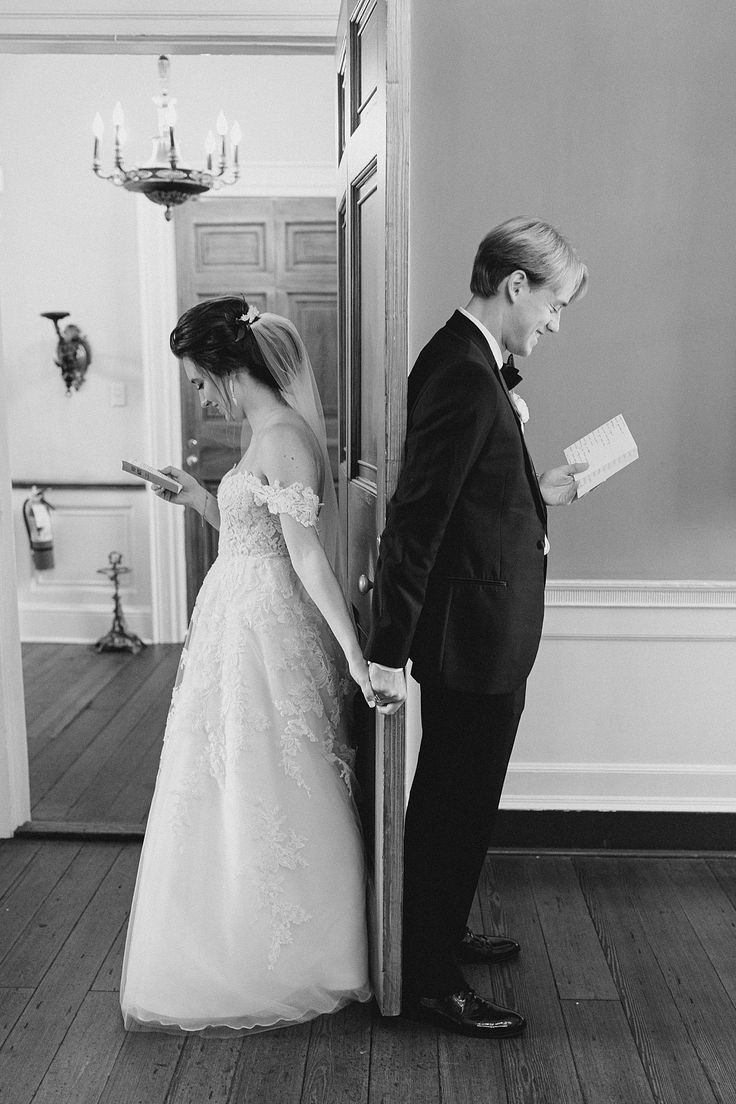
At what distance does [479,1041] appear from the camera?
6.76 ft

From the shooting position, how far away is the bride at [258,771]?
6.73ft

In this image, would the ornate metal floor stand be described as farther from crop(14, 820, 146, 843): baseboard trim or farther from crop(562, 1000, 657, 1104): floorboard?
crop(562, 1000, 657, 1104): floorboard

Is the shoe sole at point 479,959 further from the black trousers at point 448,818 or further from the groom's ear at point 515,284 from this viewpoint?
the groom's ear at point 515,284

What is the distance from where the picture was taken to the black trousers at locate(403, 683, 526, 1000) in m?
1.99

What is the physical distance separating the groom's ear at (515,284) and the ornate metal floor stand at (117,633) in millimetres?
3563

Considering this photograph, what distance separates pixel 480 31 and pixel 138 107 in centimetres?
284

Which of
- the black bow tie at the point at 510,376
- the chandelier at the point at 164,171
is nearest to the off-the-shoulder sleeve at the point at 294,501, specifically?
the black bow tie at the point at 510,376

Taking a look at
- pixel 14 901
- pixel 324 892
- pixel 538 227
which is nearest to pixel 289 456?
pixel 538 227

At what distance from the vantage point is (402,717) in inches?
77.4

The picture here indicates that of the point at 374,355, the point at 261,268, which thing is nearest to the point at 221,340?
the point at 374,355

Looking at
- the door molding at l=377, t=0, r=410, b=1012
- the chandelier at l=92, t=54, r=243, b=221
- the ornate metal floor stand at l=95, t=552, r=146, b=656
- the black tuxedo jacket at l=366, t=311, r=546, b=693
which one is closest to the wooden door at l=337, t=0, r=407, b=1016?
the door molding at l=377, t=0, r=410, b=1012

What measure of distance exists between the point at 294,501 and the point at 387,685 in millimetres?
453

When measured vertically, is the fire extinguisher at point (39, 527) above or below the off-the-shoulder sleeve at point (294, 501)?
below

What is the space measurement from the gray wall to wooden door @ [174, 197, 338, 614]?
2371 mm
